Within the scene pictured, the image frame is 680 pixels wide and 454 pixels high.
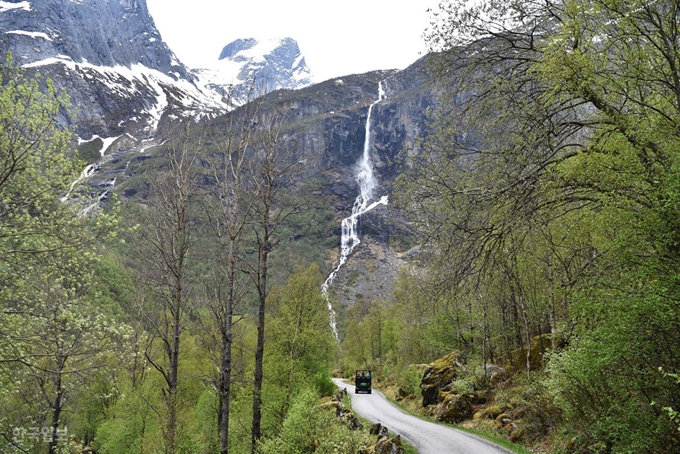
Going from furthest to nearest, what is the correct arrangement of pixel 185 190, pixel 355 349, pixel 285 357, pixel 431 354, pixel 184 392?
pixel 355 349 → pixel 431 354 → pixel 184 392 → pixel 285 357 → pixel 185 190

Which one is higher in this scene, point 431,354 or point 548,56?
point 548,56

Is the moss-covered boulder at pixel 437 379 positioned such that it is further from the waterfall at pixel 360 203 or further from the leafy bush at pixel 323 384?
the waterfall at pixel 360 203

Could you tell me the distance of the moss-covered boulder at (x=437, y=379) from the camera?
20625mm

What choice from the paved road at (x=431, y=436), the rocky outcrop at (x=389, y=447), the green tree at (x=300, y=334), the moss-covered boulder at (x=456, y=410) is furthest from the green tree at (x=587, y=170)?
the green tree at (x=300, y=334)

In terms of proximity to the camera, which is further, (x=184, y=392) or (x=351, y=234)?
(x=351, y=234)

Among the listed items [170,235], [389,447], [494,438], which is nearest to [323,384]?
[494,438]

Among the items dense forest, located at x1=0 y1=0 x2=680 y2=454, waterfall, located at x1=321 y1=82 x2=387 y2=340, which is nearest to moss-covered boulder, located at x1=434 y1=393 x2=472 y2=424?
dense forest, located at x1=0 y1=0 x2=680 y2=454

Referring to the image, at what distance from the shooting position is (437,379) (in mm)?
21172

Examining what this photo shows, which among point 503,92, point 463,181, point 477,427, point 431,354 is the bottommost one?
point 431,354

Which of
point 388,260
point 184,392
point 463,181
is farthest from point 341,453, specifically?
point 388,260

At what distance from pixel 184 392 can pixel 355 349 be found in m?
31.7

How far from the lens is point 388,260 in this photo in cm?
13938

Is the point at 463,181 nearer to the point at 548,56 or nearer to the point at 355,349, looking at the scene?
the point at 548,56

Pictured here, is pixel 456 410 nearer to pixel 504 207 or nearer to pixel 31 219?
pixel 504 207
